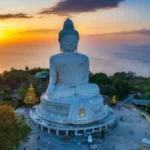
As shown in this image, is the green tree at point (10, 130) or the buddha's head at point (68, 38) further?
the buddha's head at point (68, 38)

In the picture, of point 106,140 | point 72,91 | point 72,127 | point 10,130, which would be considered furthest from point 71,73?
point 10,130

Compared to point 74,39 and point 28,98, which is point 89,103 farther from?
point 28,98

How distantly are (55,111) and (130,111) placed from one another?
9.10 metres

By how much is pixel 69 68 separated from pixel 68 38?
2.54 m

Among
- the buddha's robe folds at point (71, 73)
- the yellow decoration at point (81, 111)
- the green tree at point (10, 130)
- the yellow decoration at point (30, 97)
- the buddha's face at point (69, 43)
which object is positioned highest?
the buddha's face at point (69, 43)

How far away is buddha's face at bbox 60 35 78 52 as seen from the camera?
78.4 ft

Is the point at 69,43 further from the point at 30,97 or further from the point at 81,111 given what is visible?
the point at 30,97

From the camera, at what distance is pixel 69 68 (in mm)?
23922

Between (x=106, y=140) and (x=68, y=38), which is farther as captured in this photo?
(x=68, y=38)

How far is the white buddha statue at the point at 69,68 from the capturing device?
23609 mm

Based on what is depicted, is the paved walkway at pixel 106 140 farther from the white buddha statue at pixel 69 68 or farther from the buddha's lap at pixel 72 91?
the white buddha statue at pixel 69 68

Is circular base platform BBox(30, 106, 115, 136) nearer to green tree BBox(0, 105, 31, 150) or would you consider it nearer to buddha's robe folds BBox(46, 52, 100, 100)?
buddha's robe folds BBox(46, 52, 100, 100)

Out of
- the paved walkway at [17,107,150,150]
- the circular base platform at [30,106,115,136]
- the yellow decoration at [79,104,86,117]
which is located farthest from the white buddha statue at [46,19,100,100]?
the paved walkway at [17,107,150,150]

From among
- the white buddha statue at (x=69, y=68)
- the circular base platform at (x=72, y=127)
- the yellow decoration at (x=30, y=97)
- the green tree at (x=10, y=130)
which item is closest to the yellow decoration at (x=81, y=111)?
the circular base platform at (x=72, y=127)
